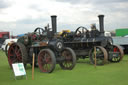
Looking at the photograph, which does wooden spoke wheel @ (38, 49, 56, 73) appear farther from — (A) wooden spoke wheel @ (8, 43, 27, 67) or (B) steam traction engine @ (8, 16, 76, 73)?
(A) wooden spoke wheel @ (8, 43, 27, 67)

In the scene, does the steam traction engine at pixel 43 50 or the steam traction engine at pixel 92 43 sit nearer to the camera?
the steam traction engine at pixel 43 50

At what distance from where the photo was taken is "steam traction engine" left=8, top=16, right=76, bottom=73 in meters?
8.27

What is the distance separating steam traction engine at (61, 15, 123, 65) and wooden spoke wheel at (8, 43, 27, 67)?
3278 mm

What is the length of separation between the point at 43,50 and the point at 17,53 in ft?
5.45

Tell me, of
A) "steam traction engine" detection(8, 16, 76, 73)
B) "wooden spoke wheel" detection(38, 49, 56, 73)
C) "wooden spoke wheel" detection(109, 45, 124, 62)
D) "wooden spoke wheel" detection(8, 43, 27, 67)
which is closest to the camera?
"wooden spoke wheel" detection(38, 49, 56, 73)

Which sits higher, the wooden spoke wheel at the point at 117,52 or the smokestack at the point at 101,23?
the smokestack at the point at 101,23

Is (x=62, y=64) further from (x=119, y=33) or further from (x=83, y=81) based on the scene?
(x=119, y=33)

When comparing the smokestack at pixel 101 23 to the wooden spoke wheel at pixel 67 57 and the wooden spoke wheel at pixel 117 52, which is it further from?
the wooden spoke wheel at pixel 67 57

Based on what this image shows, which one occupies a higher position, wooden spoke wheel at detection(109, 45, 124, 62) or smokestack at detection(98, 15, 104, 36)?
smokestack at detection(98, 15, 104, 36)

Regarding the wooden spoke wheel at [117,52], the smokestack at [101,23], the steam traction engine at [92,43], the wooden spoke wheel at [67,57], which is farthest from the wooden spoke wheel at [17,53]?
the wooden spoke wheel at [117,52]

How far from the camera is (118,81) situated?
19.7 feet

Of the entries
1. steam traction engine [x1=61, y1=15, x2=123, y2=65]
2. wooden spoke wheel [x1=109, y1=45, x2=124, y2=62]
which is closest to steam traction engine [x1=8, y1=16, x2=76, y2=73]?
steam traction engine [x1=61, y1=15, x2=123, y2=65]

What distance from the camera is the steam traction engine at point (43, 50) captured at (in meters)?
8.27

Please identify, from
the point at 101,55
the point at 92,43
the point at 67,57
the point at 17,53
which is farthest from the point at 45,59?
the point at 92,43
